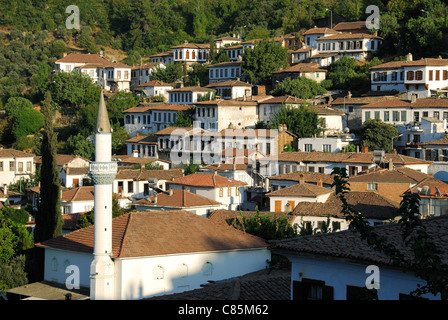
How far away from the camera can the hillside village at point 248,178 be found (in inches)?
663

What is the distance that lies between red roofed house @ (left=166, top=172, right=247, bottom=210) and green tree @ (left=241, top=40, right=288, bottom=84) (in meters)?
21.0

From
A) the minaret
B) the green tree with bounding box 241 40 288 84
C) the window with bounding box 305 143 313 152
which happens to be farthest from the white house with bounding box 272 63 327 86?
the minaret

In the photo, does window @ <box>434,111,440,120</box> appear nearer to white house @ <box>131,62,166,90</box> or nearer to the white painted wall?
white house @ <box>131,62,166,90</box>

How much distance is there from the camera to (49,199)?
124 ft

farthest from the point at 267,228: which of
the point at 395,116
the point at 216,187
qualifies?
Result: the point at 395,116

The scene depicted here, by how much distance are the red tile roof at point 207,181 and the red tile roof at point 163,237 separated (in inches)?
744

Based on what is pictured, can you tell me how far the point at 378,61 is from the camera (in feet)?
225

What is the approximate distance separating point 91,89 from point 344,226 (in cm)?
4951

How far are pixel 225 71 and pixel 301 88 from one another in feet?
46.8

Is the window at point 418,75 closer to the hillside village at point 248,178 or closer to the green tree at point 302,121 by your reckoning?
the hillside village at point 248,178

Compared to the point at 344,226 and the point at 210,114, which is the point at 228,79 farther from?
the point at 344,226

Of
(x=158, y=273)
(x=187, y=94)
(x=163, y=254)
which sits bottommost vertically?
(x=158, y=273)

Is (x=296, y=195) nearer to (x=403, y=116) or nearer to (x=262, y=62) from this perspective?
(x=403, y=116)
